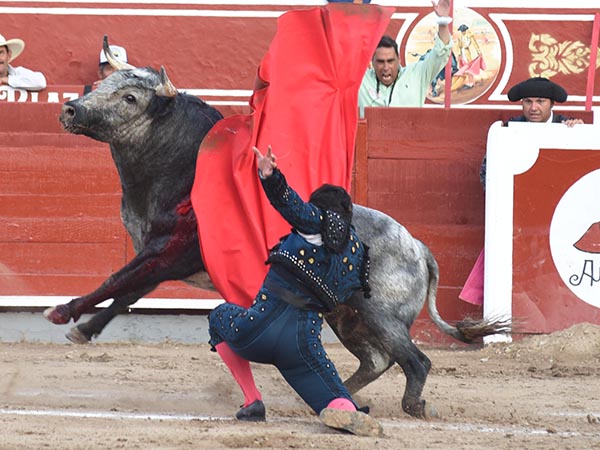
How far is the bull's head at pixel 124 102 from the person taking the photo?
5074 millimetres

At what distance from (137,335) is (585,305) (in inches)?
97.3

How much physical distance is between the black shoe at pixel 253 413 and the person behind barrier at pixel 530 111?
8.94ft

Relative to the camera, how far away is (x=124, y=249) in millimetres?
7488

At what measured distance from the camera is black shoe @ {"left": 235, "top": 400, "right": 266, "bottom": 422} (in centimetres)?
485

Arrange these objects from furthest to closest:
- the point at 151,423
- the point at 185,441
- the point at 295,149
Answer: the point at 295,149 < the point at 151,423 < the point at 185,441

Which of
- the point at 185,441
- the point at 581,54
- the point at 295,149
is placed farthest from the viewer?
the point at 581,54

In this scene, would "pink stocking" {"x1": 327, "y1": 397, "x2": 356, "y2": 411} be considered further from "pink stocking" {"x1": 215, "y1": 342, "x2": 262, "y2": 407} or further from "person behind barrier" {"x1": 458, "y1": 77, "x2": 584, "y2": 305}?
"person behind barrier" {"x1": 458, "y1": 77, "x2": 584, "y2": 305}

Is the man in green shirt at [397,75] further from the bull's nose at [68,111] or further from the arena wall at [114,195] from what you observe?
the bull's nose at [68,111]

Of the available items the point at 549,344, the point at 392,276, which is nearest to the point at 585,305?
the point at 549,344

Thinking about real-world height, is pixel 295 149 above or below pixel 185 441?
above

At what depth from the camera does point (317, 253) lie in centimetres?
450

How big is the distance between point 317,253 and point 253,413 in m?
0.72

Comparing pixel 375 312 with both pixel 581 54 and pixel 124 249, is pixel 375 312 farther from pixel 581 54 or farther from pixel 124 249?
pixel 581 54

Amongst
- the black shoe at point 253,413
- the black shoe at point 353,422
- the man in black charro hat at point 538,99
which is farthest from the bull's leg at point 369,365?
the man in black charro hat at point 538,99
